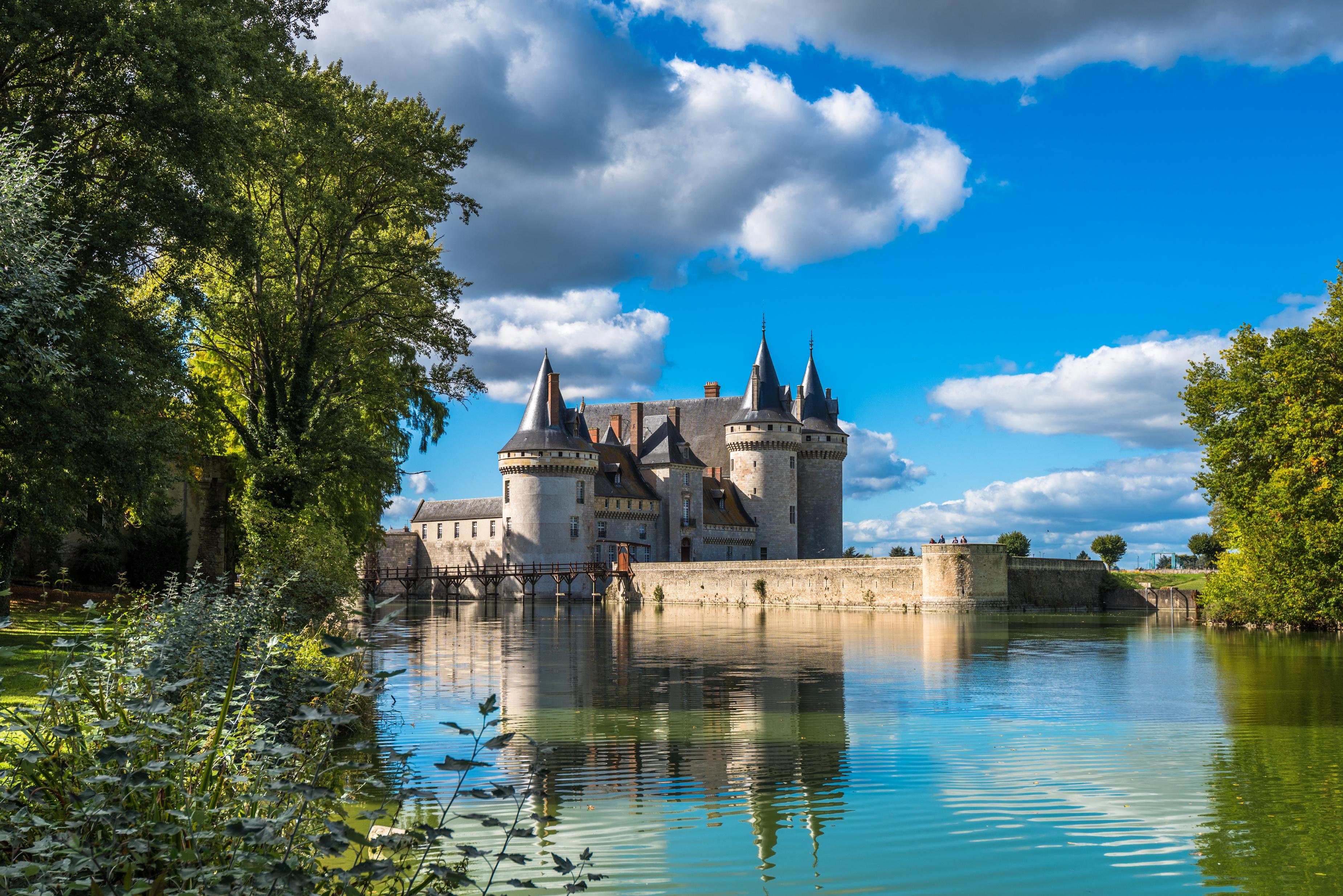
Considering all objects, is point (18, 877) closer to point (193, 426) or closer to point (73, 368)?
point (73, 368)

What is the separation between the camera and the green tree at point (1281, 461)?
24953mm

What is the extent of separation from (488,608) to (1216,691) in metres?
33.2

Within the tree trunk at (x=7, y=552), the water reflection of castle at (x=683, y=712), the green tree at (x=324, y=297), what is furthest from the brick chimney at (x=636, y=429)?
the tree trunk at (x=7, y=552)

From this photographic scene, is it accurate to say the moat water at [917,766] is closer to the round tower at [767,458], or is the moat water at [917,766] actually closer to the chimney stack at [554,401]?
the chimney stack at [554,401]

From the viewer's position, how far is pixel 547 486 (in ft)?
179

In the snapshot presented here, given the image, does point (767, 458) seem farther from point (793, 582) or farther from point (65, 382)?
point (65, 382)

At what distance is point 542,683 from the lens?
14.0 metres

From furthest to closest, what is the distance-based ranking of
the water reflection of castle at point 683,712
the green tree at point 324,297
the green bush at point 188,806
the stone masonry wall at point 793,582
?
the stone masonry wall at point 793,582 → the green tree at point 324,297 → the water reflection of castle at point 683,712 → the green bush at point 188,806

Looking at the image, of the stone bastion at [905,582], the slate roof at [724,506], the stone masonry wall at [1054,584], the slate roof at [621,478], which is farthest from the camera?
the slate roof at [724,506]

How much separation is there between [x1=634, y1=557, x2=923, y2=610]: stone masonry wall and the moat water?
22.6 meters

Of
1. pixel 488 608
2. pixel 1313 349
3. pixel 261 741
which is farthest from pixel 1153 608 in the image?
pixel 261 741

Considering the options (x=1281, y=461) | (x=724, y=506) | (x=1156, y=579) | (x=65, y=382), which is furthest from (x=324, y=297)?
(x=724, y=506)

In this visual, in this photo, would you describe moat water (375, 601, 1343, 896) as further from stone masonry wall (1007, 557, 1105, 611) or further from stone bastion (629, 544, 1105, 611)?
stone masonry wall (1007, 557, 1105, 611)

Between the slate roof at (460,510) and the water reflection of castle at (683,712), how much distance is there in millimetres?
34774
